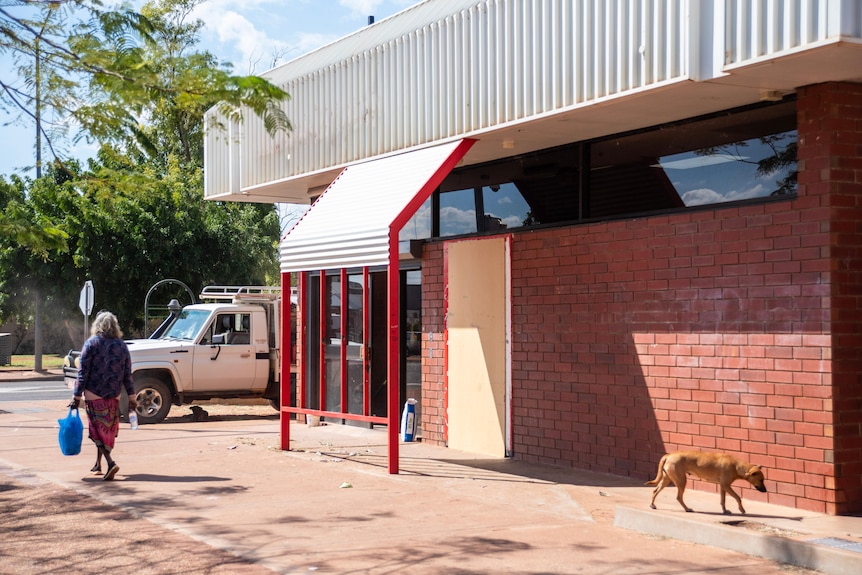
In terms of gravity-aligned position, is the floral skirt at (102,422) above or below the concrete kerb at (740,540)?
above

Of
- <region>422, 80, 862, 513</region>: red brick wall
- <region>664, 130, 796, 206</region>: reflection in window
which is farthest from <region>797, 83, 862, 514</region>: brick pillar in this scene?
<region>664, 130, 796, 206</region>: reflection in window

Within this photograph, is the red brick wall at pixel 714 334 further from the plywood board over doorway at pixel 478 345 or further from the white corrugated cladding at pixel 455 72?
the white corrugated cladding at pixel 455 72

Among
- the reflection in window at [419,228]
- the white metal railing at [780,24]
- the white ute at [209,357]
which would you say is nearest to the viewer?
the white metal railing at [780,24]

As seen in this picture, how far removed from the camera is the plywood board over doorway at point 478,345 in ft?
39.9

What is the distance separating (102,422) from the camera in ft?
35.9

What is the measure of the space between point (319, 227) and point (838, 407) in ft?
20.9

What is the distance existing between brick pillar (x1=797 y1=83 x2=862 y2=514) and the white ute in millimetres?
11460

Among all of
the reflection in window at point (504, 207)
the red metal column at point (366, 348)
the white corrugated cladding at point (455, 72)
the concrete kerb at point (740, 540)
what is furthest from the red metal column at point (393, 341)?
the red metal column at point (366, 348)

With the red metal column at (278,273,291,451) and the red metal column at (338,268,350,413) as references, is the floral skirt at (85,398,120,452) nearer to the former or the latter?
the red metal column at (278,273,291,451)

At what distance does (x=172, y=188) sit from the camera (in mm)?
32750

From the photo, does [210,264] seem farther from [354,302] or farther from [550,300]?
[550,300]

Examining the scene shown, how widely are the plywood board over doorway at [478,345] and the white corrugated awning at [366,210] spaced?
54.2 inches

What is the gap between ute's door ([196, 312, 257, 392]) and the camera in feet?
58.2

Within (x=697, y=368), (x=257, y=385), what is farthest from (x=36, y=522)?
(x=257, y=385)
